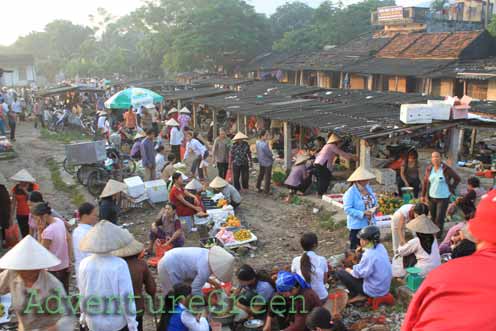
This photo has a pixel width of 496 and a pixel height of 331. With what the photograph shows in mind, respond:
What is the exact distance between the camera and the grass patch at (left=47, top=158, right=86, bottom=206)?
39.3 feet

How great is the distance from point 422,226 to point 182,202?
4129 millimetres

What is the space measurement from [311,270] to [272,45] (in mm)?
34910

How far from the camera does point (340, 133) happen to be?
11359 mm

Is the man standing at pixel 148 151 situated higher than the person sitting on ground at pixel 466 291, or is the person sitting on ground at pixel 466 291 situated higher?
the person sitting on ground at pixel 466 291

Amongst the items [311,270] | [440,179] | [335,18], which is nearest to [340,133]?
[440,179]

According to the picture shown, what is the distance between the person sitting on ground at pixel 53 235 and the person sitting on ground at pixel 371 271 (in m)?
3.60

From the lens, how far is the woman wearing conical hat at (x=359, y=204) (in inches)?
288

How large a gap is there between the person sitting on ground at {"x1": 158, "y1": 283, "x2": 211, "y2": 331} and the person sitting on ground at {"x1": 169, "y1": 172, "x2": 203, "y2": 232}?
412cm

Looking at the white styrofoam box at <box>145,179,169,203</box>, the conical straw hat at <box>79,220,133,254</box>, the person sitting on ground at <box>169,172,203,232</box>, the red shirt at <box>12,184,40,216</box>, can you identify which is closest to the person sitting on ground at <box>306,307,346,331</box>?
the conical straw hat at <box>79,220,133,254</box>

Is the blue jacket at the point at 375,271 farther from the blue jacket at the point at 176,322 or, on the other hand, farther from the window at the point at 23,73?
the window at the point at 23,73

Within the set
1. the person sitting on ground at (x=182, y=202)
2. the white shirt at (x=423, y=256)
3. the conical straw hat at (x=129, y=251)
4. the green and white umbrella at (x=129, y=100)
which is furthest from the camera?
the green and white umbrella at (x=129, y=100)

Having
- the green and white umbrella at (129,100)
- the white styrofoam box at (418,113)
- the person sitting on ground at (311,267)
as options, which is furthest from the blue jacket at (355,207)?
the green and white umbrella at (129,100)

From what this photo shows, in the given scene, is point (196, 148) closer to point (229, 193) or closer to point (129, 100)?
point (229, 193)

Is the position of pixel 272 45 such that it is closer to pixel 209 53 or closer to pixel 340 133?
pixel 209 53
